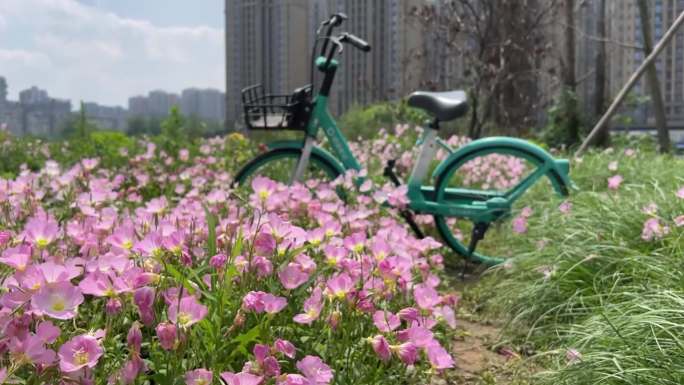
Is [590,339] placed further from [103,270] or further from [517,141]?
[517,141]

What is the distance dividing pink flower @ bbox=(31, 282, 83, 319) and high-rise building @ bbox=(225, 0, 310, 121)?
10538 mm

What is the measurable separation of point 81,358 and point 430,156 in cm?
271

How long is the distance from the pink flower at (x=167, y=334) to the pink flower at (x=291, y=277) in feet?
1.08

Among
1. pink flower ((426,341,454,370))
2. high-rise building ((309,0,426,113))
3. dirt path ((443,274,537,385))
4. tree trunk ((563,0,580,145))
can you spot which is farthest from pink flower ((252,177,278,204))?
high-rise building ((309,0,426,113))

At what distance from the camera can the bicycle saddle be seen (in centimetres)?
334

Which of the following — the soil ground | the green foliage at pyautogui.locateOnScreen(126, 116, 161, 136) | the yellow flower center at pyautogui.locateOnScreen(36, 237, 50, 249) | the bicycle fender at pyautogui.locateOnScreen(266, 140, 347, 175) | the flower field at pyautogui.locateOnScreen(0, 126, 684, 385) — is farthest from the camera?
the green foliage at pyautogui.locateOnScreen(126, 116, 161, 136)

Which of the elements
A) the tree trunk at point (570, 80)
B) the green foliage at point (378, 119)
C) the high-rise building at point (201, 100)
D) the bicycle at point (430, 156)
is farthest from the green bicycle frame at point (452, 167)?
the high-rise building at point (201, 100)

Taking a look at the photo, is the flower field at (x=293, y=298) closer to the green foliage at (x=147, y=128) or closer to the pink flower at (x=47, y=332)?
the pink flower at (x=47, y=332)

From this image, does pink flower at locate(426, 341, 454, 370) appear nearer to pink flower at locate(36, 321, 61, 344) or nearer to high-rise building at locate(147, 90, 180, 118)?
pink flower at locate(36, 321, 61, 344)

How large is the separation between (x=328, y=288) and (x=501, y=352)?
1096mm

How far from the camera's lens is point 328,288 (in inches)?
53.4

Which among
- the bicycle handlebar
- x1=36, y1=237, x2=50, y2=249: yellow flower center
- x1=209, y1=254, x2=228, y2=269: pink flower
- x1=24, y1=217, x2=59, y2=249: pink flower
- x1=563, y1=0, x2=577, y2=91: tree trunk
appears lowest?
x1=209, y1=254, x2=228, y2=269: pink flower

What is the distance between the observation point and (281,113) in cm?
358

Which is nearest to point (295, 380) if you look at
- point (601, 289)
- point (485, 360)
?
point (485, 360)
